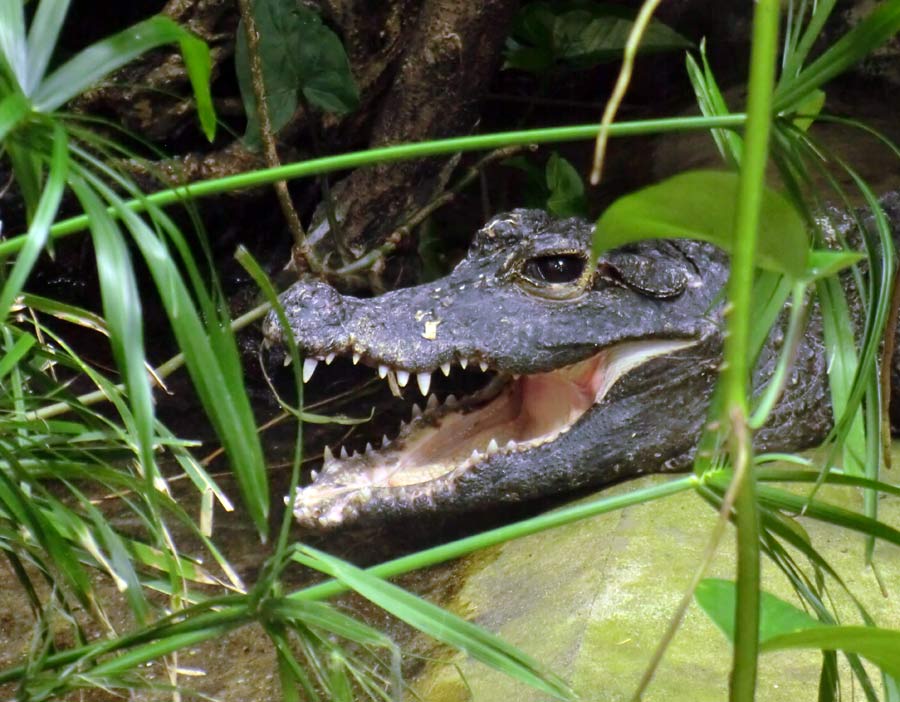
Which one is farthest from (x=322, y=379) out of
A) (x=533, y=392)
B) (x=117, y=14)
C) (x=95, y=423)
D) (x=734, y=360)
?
(x=734, y=360)

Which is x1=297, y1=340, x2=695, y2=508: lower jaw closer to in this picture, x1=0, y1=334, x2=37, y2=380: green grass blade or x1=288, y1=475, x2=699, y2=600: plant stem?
x1=0, y1=334, x2=37, y2=380: green grass blade

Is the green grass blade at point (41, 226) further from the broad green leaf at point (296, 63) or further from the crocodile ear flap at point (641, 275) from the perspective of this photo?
the broad green leaf at point (296, 63)

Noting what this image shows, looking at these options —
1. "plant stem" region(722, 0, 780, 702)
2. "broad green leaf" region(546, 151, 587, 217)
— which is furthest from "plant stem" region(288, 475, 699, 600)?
"broad green leaf" region(546, 151, 587, 217)

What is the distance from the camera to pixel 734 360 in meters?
0.58

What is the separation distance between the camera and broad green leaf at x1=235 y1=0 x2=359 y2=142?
2.97m

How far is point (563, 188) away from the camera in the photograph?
3.33m

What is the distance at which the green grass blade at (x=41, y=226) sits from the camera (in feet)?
2.34

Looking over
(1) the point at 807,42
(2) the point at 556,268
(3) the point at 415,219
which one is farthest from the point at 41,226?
(3) the point at 415,219

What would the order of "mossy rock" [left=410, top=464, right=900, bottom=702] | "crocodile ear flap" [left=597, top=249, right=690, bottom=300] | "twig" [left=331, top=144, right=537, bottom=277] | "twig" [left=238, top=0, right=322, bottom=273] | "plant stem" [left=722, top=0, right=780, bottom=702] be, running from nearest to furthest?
1. "plant stem" [left=722, top=0, right=780, bottom=702]
2. "mossy rock" [left=410, top=464, right=900, bottom=702]
3. "crocodile ear flap" [left=597, top=249, right=690, bottom=300]
4. "twig" [left=238, top=0, right=322, bottom=273]
5. "twig" [left=331, top=144, right=537, bottom=277]

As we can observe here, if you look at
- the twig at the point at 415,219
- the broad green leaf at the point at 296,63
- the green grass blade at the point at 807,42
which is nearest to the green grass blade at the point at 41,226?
the green grass blade at the point at 807,42

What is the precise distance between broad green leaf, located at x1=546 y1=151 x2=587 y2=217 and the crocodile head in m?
0.69

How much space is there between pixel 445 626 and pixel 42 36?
607 millimetres

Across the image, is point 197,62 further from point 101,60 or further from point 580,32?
point 580,32

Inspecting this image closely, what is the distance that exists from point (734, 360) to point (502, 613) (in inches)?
53.1
